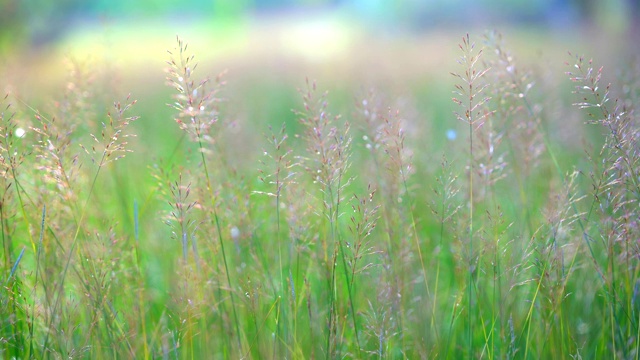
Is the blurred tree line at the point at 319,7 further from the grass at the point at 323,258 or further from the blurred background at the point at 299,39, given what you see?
the grass at the point at 323,258

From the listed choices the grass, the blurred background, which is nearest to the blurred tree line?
the blurred background

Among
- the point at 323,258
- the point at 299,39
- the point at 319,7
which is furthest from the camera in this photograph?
the point at 319,7

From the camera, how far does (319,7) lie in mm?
16625

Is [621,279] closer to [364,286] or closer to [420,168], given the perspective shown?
[364,286]

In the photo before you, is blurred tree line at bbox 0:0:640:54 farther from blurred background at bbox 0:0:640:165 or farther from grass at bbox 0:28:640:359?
grass at bbox 0:28:640:359

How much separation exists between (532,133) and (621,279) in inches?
23.8

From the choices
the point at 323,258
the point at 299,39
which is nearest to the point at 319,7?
the point at 299,39

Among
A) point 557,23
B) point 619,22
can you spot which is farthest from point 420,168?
point 557,23

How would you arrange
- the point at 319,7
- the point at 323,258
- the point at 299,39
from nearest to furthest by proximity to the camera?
the point at 323,258 → the point at 299,39 → the point at 319,7

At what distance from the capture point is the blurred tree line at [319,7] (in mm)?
13438

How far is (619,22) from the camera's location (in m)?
13.1

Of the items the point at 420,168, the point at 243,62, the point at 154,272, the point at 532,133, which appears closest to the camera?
the point at 532,133

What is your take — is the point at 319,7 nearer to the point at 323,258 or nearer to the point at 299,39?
the point at 299,39

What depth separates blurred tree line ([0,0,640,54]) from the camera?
13.4 metres
